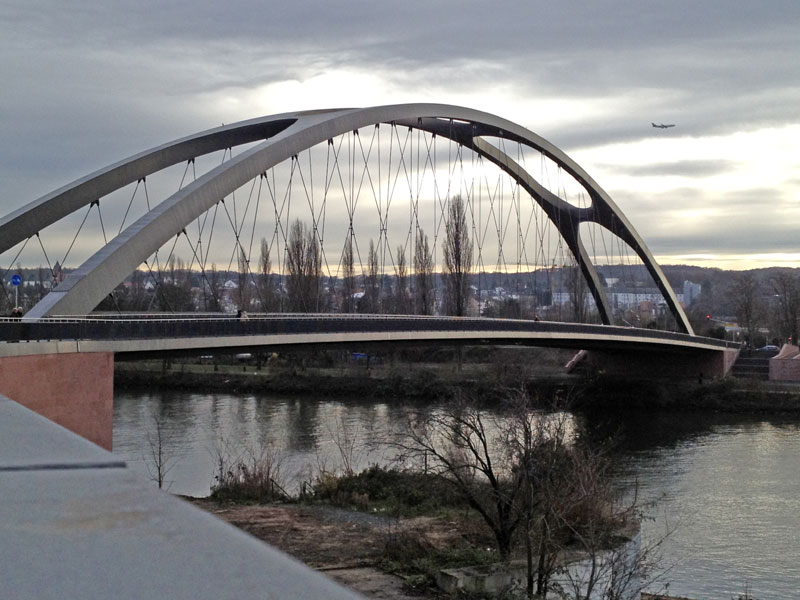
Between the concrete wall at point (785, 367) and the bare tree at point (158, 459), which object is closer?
the bare tree at point (158, 459)

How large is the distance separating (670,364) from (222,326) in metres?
34.6

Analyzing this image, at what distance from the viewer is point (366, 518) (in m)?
16.4

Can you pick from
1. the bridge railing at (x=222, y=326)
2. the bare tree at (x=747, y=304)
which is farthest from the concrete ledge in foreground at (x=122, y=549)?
the bare tree at (x=747, y=304)

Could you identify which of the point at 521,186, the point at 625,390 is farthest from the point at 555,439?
the point at 625,390

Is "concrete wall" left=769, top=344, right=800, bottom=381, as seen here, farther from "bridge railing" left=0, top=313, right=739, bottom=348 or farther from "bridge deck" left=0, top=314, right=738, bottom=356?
"bridge railing" left=0, top=313, right=739, bottom=348

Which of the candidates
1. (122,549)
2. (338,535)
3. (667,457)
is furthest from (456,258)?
(122,549)

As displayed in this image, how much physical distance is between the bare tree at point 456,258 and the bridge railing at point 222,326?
45.4 ft

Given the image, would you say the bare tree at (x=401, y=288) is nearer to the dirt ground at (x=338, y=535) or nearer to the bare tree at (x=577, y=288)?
the bare tree at (x=577, y=288)

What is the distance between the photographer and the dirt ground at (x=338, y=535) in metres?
12.2

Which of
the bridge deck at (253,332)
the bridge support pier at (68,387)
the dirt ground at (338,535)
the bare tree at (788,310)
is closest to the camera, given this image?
the dirt ground at (338,535)

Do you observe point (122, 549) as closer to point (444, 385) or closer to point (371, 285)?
point (444, 385)

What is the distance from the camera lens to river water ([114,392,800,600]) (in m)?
15.9

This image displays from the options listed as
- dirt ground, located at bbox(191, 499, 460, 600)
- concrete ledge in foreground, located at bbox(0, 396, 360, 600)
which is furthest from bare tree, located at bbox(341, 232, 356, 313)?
concrete ledge in foreground, located at bbox(0, 396, 360, 600)

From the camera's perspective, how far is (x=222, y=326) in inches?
763
